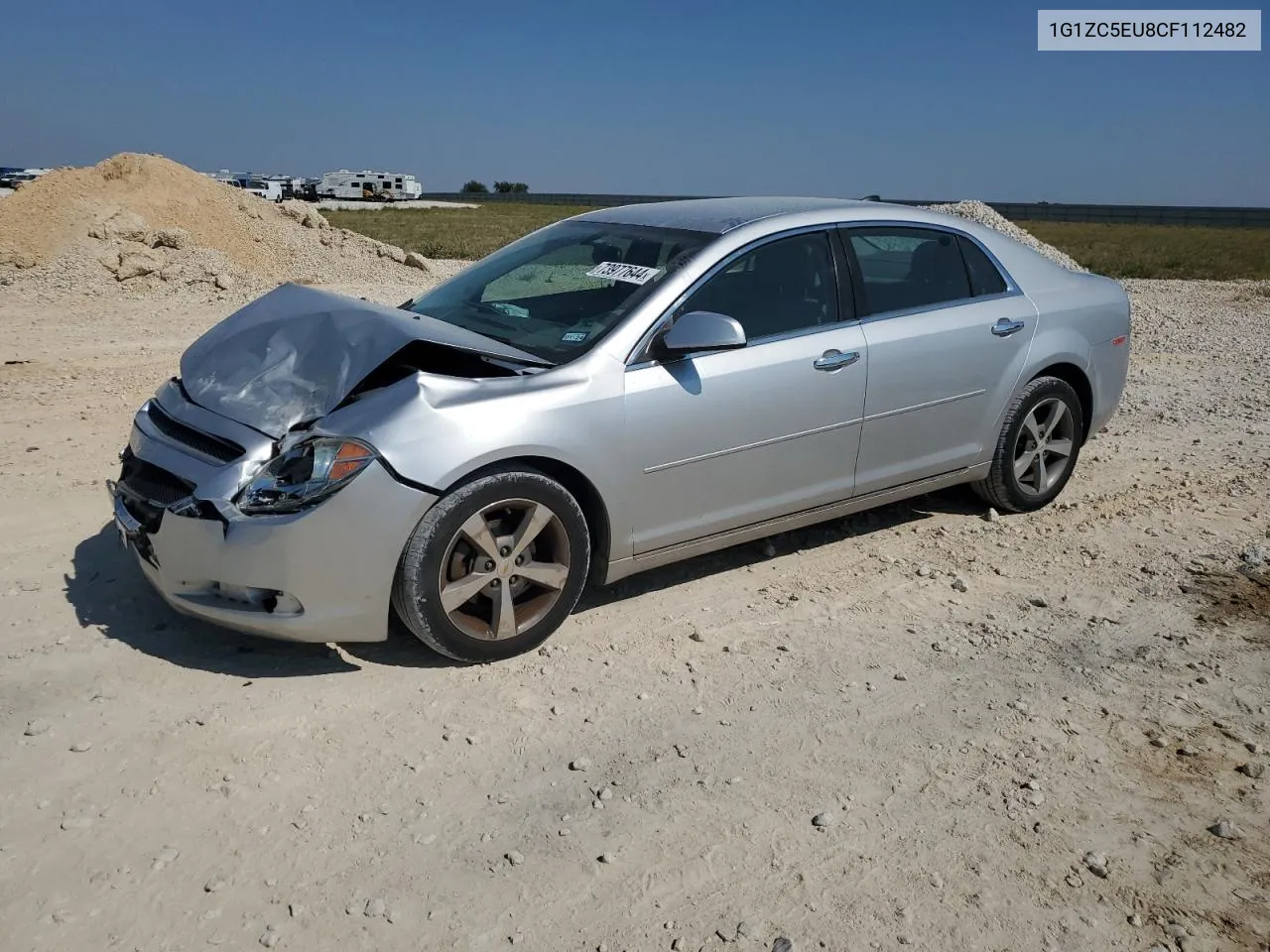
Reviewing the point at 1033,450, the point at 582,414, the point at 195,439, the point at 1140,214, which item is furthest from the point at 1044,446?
the point at 1140,214

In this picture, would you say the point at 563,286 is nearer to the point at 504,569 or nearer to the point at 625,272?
the point at 625,272

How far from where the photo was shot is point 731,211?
5.15 m

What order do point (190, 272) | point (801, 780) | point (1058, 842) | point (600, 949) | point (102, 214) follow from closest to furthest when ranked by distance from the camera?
point (600, 949) < point (1058, 842) < point (801, 780) < point (190, 272) < point (102, 214)

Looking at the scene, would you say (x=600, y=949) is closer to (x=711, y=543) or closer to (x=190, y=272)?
(x=711, y=543)

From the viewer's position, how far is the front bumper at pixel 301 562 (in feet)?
12.3

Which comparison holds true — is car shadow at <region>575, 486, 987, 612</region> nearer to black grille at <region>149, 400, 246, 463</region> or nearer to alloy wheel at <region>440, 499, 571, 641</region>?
alloy wheel at <region>440, 499, 571, 641</region>

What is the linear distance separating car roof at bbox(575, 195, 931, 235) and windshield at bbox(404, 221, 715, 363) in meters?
0.09

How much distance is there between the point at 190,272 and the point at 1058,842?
13.7 m

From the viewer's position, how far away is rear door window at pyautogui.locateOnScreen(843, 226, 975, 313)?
515 cm

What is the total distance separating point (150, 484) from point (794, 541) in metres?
2.99

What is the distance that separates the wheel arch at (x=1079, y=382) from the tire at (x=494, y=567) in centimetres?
281

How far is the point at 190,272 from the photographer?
Result: 14344 millimetres

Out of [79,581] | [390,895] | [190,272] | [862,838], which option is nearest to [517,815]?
[390,895]

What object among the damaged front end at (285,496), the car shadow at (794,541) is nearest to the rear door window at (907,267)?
the car shadow at (794,541)
